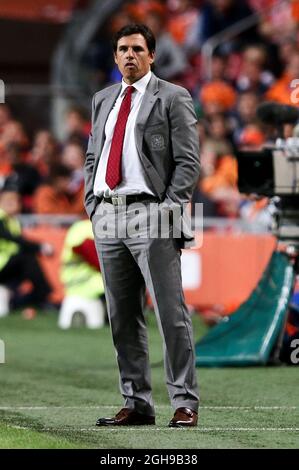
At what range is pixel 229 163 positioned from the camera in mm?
16469

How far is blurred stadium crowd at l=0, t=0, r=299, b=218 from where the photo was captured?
16.6m

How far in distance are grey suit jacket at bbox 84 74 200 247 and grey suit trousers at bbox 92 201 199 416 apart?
226 mm

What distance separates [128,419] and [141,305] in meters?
0.66

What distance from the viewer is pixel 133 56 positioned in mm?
7371

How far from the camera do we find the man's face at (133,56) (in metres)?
7.37

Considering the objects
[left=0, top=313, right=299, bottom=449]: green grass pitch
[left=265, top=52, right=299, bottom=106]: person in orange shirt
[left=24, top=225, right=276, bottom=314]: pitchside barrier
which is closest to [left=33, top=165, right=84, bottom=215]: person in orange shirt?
[left=24, top=225, right=276, bottom=314]: pitchside barrier

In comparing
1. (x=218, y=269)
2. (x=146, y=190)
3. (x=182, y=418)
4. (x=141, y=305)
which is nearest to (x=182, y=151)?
(x=146, y=190)

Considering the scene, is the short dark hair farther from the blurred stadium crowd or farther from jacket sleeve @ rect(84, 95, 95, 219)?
the blurred stadium crowd

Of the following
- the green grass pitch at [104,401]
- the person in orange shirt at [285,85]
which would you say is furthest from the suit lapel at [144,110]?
the person in orange shirt at [285,85]

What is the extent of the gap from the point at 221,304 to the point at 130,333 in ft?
25.2

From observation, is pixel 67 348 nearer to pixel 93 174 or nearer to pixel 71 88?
pixel 93 174

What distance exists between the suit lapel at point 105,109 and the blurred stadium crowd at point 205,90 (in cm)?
781

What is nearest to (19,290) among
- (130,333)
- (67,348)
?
(67,348)

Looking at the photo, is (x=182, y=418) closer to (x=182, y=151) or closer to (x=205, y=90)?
(x=182, y=151)
